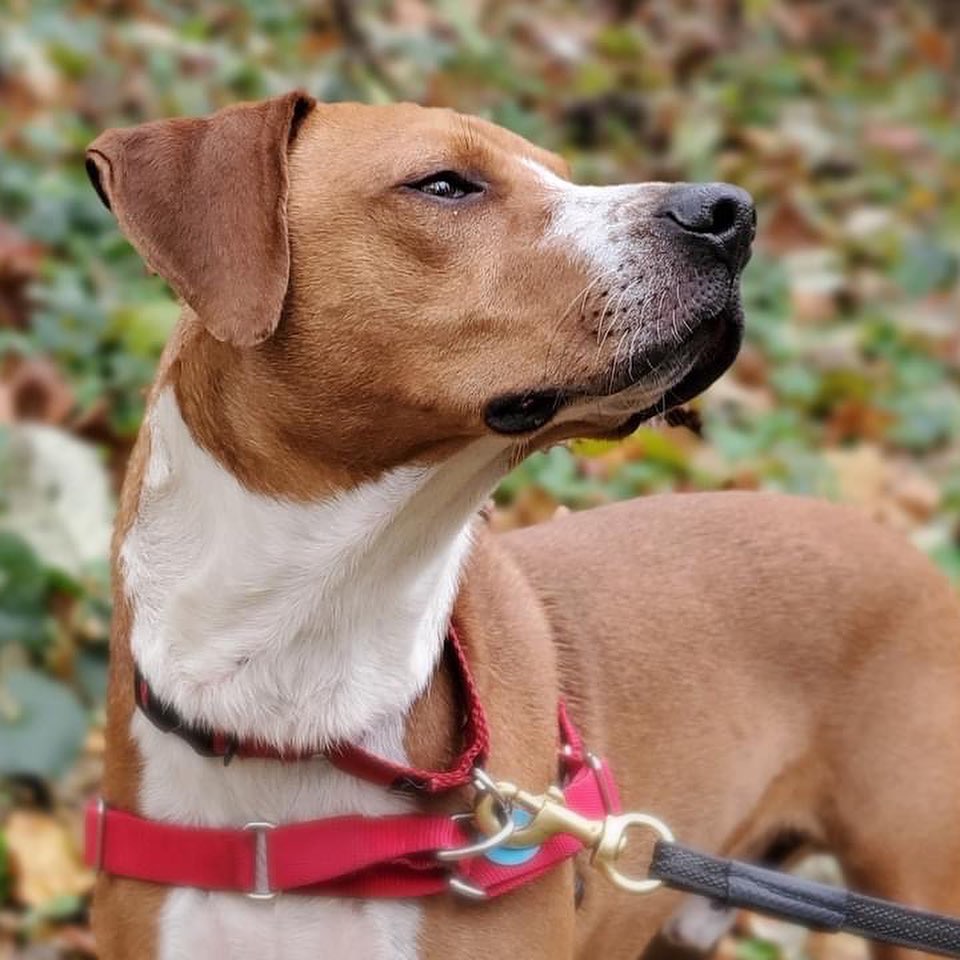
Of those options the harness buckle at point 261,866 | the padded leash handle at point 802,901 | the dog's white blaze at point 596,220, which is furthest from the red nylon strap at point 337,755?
the dog's white blaze at point 596,220

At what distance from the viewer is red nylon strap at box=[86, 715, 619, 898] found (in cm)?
321

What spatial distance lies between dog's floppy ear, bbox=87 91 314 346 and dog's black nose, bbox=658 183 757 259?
73 centimetres

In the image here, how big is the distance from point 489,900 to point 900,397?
581 centimetres

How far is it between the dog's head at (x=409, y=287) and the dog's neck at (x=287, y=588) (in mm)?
78

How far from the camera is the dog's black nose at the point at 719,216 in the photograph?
308 cm

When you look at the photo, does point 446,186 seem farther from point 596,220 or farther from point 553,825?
point 553,825

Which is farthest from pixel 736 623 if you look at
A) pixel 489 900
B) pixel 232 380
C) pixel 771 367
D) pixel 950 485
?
pixel 771 367

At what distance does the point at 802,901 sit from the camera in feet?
10.6

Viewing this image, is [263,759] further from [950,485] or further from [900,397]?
[900,397]

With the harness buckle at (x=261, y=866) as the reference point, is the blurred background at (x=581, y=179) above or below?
below

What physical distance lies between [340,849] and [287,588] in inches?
19.3

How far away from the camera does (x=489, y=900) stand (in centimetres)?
330

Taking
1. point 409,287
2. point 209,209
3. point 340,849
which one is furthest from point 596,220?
point 340,849

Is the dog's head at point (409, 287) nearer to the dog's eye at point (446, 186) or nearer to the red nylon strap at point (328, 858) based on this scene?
the dog's eye at point (446, 186)
